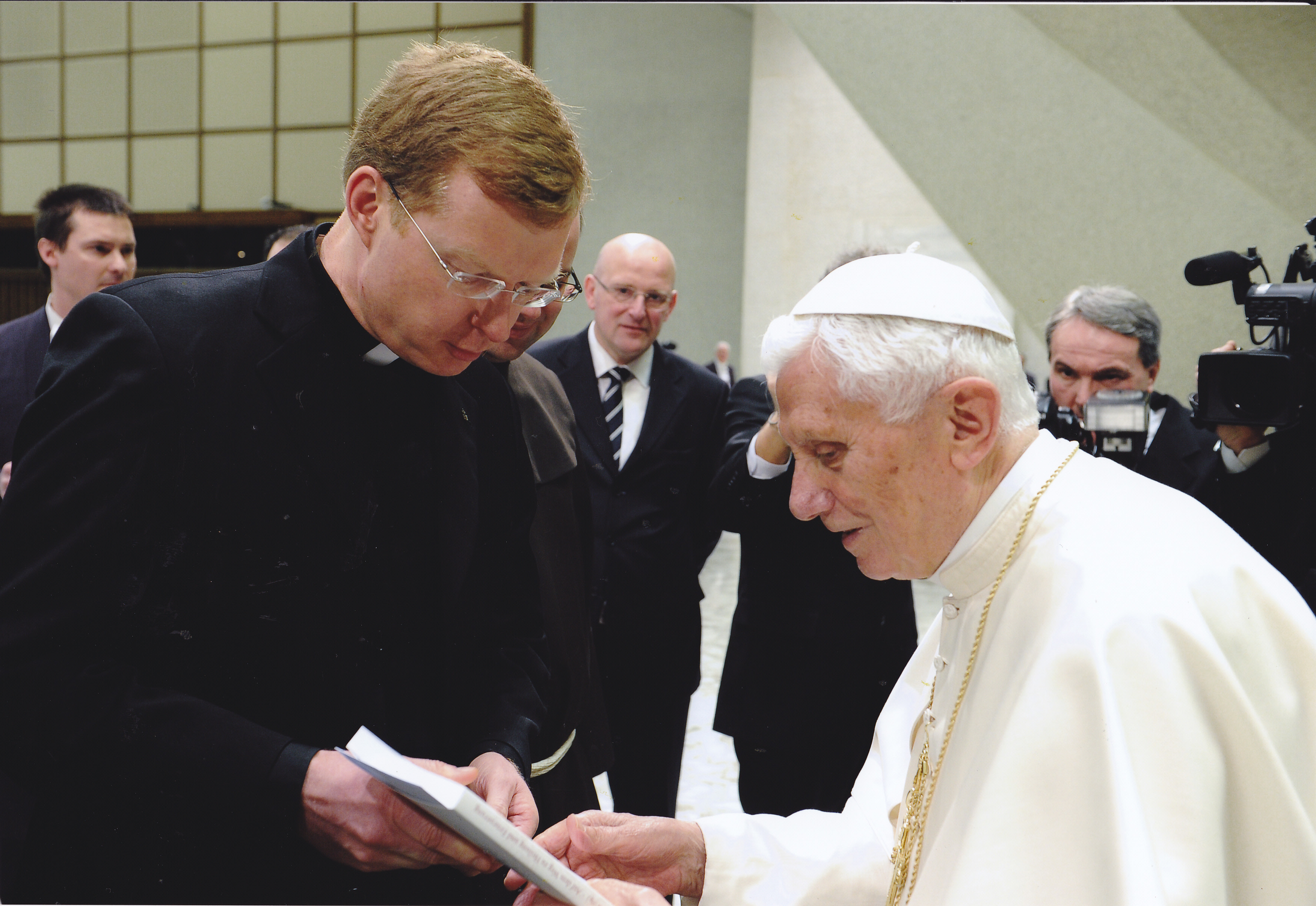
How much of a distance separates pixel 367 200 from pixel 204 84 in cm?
1296

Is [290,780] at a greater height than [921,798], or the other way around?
[290,780]

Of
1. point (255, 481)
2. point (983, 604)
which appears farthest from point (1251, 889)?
point (255, 481)

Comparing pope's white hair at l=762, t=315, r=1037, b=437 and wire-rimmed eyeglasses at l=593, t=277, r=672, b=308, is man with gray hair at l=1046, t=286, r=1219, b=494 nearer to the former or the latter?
wire-rimmed eyeglasses at l=593, t=277, r=672, b=308

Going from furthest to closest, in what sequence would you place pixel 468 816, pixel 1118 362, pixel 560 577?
1. pixel 1118 362
2. pixel 560 577
3. pixel 468 816

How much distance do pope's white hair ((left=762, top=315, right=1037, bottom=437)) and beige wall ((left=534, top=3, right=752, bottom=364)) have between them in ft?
32.0

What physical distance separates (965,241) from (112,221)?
11.6 feet

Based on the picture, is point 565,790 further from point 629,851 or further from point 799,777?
point 799,777

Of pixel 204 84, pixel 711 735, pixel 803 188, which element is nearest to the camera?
pixel 711 735

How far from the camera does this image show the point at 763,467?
9.71ft

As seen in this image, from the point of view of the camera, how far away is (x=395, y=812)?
1324 millimetres

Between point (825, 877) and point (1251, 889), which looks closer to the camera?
point (1251, 889)

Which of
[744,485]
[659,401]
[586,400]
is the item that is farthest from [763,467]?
[586,400]

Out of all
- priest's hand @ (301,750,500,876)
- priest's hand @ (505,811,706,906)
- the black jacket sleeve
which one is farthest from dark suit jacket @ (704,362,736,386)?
priest's hand @ (301,750,500,876)

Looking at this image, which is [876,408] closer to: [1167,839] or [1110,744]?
[1110,744]
